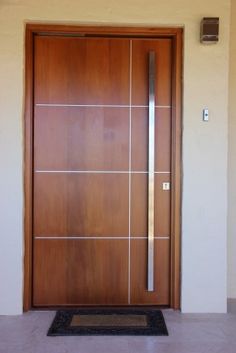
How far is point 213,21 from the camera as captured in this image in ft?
10.8

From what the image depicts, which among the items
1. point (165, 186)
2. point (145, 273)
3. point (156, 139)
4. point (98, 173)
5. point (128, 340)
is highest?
point (156, 139)

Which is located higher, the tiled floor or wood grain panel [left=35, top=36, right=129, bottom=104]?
wood grain panel [left=35, top=36, right=129, bottom=104]

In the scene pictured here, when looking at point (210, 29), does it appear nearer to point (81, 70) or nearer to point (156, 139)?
point (156, 139)

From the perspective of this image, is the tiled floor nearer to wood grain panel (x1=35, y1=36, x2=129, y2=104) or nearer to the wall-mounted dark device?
wood grain panel (x1=35, y1=36, x2=129, y2=104)

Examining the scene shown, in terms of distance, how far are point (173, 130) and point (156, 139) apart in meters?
0.17

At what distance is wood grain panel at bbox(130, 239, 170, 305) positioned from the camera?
11.7 ft

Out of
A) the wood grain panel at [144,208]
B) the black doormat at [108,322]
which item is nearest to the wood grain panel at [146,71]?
the wood grain panel at [144,208]

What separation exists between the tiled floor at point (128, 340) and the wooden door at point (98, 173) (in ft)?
1.28

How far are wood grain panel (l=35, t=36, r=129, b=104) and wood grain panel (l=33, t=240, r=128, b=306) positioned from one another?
1.25 m

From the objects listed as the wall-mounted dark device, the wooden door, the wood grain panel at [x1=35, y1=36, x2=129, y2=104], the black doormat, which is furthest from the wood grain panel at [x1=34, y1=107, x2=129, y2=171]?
the black doormat

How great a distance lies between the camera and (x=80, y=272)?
11.7 ft

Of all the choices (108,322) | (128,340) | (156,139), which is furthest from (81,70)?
(128,340)

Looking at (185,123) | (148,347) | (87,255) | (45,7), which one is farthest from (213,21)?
(148,347)

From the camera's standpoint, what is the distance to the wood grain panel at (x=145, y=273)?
11.7ft
